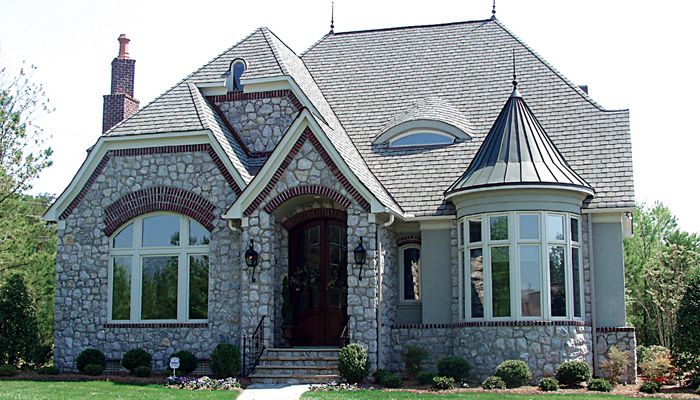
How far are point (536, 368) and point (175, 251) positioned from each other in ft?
28.8

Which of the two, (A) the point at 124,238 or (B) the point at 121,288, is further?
(A) the point at 124,238

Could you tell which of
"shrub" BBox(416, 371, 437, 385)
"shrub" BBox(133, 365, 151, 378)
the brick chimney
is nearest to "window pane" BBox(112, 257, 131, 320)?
"shrub" BBox(133, 365, 151, 378)

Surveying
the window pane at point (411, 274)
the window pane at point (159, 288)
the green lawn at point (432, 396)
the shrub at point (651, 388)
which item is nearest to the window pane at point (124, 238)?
the window pane at point (159, 288)

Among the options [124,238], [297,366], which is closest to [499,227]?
[297,366]

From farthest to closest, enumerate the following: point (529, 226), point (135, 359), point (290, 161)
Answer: point (135, 359), point (290, 161), point (529, 226)

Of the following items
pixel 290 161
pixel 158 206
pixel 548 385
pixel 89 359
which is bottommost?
pixel 548 385

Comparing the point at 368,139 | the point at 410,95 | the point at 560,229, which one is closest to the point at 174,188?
the point at 368,139

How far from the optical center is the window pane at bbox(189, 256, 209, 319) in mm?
21078

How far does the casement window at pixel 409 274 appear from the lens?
21.6 meters

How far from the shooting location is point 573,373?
18.0 meters

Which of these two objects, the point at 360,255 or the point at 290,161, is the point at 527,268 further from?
the point at 290,161

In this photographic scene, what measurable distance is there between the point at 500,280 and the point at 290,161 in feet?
17.2

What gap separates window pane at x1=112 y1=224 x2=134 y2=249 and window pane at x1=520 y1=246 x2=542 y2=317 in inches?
367

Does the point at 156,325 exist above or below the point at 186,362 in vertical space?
above
